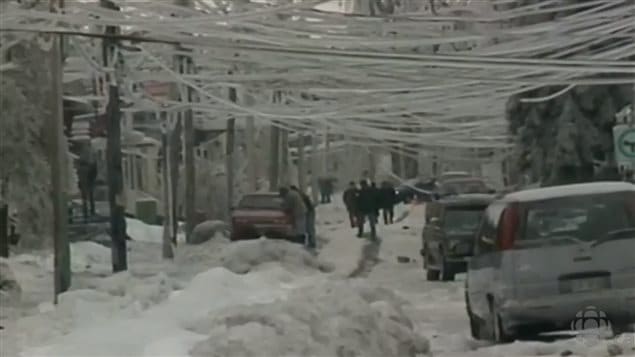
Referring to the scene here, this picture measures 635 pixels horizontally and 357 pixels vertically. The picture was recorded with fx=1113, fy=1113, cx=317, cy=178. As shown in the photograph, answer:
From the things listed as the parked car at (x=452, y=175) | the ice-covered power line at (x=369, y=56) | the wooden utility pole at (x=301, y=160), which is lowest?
the parked car at (x=452, y=175)

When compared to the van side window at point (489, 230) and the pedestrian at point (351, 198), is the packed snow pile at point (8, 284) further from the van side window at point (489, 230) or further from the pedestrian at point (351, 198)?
the van side window at point (489, 230)

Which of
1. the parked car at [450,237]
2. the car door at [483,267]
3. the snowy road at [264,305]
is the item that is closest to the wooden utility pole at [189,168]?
the snowy road at [264,305]

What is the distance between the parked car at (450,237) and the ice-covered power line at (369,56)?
191mm

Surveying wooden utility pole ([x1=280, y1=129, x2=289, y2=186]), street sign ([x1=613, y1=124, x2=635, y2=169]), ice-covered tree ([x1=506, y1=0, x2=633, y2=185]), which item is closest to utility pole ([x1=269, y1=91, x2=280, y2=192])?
wooden utility pole ([x1=280, y1=129, x2=289, y2=186])

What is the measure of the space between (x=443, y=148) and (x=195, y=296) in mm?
892

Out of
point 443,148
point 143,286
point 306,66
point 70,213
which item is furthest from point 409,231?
point 70,213

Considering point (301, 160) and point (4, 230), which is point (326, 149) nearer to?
point (301, 160)

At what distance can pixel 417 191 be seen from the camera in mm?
3404

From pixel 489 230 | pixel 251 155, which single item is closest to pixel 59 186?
pixel 251 155

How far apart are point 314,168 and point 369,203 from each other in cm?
20

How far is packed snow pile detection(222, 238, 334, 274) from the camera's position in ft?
11.4

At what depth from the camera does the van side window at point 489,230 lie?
11.1 ft

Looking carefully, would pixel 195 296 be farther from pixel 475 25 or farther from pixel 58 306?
pixel 475 25

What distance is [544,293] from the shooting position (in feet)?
11.0
